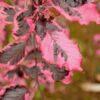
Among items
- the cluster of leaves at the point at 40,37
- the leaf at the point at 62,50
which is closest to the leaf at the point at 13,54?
the cluster of leaves at the point at 40,37

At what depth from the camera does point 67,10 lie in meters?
1.21

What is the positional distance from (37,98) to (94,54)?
75cm

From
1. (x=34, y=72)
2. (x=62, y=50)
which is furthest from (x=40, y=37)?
(x=34, y=72)

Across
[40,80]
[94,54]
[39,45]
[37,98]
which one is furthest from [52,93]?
[39,45]

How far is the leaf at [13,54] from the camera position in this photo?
4.20ft

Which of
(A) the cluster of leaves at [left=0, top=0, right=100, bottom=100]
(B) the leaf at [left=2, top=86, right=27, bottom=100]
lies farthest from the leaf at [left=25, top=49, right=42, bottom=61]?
(B) the leaf at [left=2, top=86, right=27, bottom=100]

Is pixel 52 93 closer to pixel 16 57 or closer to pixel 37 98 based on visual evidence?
pixel 37 98

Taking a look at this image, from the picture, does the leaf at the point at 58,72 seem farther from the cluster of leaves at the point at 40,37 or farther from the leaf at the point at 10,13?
the leaf at the point at 10,13

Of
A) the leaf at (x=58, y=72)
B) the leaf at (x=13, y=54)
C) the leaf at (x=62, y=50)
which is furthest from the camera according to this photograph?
the leaf at (x=58, y=72)

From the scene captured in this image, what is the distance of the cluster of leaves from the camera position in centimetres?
119

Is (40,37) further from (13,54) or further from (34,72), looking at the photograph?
(34,72)

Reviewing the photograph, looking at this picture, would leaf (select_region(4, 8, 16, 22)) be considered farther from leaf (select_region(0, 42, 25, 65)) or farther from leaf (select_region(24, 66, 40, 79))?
leaf (select_region(24, 66, 40, 79))

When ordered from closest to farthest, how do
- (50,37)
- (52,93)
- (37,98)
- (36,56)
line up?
(50,37) < (36,56) < (37,98) < (52,93)

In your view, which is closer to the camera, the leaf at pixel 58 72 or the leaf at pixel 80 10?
the leaf at pixel 80 10
